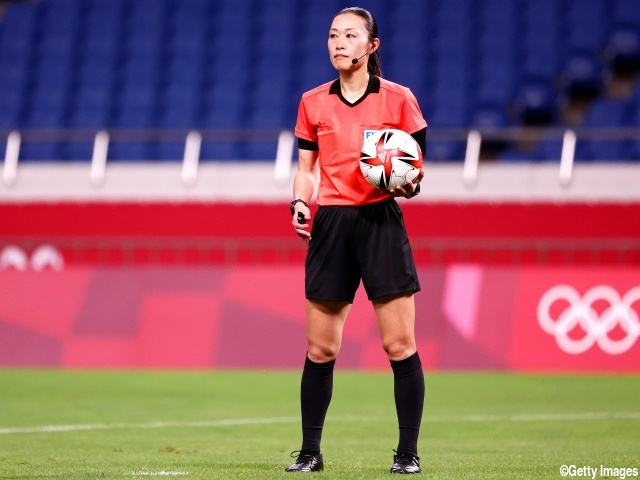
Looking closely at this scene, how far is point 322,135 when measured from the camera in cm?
616

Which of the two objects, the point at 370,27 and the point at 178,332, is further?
the point at 178,332

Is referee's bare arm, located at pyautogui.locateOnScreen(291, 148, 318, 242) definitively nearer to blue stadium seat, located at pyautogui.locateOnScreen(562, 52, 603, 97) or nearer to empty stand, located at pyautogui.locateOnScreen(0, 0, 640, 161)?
empty stand, located at pyautogui.locateOnScreen(0, 0, 640, 161)

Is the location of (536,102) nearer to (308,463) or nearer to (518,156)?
(518,156)

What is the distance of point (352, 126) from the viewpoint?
609cm

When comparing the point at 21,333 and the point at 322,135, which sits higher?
the point at 322,135

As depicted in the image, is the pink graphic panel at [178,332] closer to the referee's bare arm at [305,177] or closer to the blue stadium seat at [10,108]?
the blue stadium seat at [10,108]

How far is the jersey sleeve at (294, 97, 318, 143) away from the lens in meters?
6.20

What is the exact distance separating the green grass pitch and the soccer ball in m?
1.34

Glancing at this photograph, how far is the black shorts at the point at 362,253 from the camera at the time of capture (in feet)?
19.7

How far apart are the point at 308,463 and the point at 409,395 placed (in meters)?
0.57

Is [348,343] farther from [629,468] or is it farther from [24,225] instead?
[629,468]

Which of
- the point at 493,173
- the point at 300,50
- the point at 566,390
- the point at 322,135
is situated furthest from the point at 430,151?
the point at 322,135

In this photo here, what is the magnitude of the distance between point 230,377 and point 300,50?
965 cm
